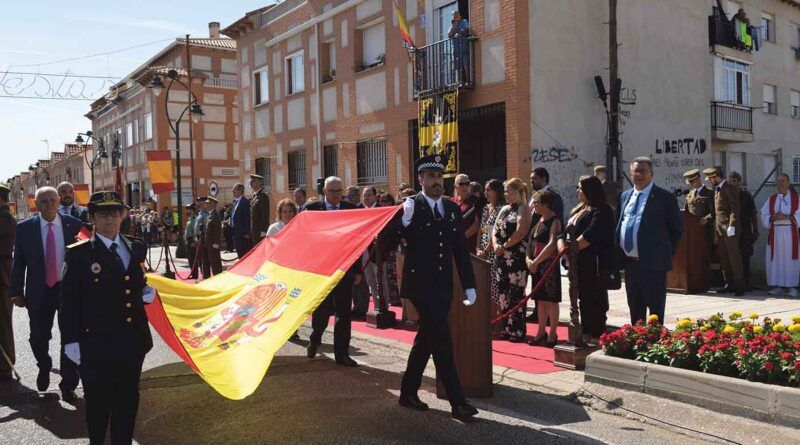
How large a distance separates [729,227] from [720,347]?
6708 mm

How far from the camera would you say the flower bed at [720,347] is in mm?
5281

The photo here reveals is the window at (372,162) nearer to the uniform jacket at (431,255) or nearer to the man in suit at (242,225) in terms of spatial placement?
the man in suit at (242,225)

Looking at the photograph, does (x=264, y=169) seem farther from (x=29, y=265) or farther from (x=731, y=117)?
(x=29, y=265)

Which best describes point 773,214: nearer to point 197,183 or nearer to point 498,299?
point 498,299

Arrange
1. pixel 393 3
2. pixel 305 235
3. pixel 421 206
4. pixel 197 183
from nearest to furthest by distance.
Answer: pixel 421 206 → pixel 305 235 → pixel 393 3 → pixel 197 183

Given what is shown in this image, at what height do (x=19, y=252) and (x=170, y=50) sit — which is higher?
(x=170, y=50)

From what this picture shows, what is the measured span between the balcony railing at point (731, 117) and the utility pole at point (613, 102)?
6.82 m

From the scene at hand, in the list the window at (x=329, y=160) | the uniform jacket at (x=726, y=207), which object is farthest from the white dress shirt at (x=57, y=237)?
the window at (x=329, y=160)

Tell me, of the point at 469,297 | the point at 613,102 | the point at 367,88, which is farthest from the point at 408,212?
the point at 367,88

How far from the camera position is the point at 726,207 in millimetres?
11773

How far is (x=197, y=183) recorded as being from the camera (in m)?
46.8

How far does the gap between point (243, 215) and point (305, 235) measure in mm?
7387

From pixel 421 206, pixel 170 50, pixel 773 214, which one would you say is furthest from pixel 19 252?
pixel 170 50

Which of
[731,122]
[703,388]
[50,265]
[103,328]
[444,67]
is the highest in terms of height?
[444,67]
